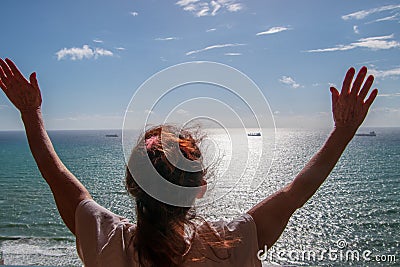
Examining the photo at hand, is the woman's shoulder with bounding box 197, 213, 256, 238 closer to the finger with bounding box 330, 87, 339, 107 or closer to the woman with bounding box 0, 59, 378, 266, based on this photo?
the woman with bounding box 0, 59, 378, 266

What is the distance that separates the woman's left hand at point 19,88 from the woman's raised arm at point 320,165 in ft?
2.23

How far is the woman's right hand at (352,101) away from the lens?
112 centimetres

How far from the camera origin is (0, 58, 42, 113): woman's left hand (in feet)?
3.90

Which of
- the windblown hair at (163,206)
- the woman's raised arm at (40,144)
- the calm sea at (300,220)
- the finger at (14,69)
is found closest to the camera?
the windblown hair at (163,206)

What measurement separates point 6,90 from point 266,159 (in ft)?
2.46

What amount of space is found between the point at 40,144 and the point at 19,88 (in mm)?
181

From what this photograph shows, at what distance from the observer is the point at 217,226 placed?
96 centimetres

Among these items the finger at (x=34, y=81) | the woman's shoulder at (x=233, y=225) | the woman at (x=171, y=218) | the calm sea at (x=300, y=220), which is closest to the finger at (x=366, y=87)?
the woman at (x=171, y=218)

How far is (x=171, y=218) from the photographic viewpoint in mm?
910

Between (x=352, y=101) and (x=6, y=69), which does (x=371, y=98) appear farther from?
(x=6, y=69)

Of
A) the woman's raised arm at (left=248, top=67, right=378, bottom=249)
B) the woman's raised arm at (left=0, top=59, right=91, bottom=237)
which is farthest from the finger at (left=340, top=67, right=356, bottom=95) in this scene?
the woman's raised arm at (left=0, top=59, right=91, bottom=237)

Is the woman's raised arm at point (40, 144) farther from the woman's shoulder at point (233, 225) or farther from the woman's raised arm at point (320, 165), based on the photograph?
the woman's raised arm at point (320, 165)

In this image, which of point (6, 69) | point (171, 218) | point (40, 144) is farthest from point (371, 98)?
point (6, 69)

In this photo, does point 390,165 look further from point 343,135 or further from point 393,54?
point 343,135
